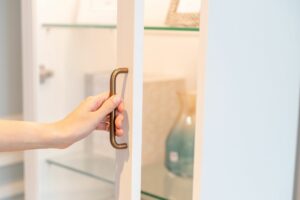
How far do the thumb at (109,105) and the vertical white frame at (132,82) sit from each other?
0.01m

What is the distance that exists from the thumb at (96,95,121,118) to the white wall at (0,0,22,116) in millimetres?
457

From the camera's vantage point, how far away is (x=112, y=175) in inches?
44.5

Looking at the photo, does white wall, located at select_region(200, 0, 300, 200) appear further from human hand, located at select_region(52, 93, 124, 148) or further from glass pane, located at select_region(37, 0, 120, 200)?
glass pane, located at select_region(37, 0, 120, 200)

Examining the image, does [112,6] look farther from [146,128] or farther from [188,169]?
[188,169]

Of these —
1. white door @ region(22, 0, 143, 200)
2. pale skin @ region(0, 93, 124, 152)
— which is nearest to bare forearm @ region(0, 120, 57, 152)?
pale skin @ region(0, 93, 124, 152)

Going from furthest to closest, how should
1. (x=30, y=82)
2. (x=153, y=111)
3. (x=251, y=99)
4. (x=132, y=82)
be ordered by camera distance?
(x=153, y=111), (x=30, y=82), (x=251, y=99), (x=132, y=82)

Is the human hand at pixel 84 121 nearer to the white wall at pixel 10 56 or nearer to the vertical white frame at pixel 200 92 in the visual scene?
the vertical white frame at pixel 200 92

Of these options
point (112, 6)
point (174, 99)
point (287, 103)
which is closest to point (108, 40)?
point (112, 6)

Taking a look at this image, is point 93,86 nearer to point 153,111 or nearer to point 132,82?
point 153,111

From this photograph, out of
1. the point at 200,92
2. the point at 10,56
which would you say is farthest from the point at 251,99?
the point at 10,56

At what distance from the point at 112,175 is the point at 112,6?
42 centimetres

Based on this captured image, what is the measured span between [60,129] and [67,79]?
50 centimetres

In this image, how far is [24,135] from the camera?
2.26ft

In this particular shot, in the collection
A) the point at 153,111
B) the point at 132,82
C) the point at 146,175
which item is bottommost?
the point at 146,175
